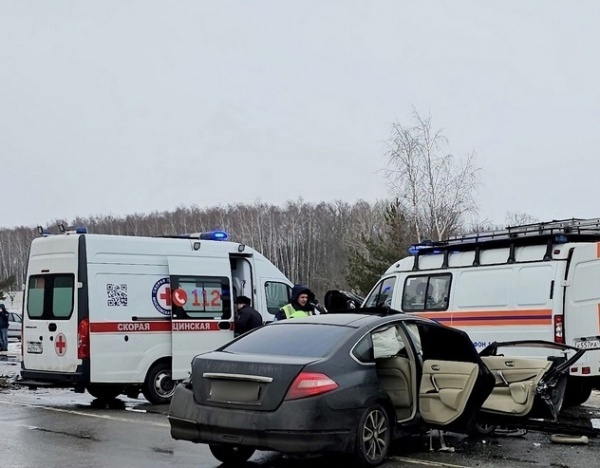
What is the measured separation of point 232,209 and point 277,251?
34.4 ft

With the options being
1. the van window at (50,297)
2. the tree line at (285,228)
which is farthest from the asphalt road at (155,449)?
the tree line at (285,228)

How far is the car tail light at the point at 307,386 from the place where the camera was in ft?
22.5

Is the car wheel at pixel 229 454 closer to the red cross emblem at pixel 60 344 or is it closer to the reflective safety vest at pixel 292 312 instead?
the reflective safety vest at pixel 292 312

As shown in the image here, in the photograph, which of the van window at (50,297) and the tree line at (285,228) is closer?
the van window at (50,297)

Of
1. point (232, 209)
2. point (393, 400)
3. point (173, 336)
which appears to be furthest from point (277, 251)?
point (393, 400)

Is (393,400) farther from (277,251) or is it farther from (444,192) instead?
(277,251)

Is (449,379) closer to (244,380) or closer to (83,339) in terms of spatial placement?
(244,380)

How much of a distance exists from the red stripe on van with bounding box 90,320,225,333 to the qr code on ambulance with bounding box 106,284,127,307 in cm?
29

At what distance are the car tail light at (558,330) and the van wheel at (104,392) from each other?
21.3 feet

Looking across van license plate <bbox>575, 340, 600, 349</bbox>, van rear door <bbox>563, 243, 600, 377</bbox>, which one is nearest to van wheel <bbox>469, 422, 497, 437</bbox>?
van rear door <bbox>563, 243, 600, 377</bbox>

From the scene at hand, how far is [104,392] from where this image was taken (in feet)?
42.7

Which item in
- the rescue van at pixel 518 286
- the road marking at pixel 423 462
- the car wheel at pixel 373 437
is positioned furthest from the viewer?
the rescue van at pixel 518 286

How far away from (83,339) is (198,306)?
2074 mm

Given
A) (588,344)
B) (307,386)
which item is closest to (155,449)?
(307,386)
